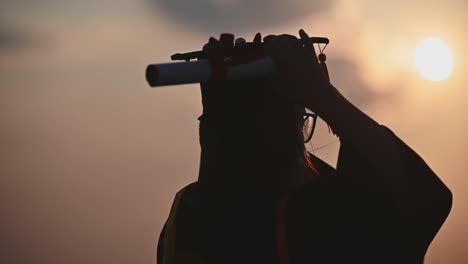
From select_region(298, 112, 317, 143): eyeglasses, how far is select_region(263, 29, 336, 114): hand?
0.46m

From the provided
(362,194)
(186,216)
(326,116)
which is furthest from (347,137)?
(186,216)

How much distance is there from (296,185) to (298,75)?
0.62 m

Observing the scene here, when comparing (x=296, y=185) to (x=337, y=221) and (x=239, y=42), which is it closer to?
(x=337, y=221)

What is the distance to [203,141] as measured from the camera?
3.17 meters

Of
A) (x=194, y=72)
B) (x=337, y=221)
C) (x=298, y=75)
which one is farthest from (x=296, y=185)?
(x=194, y=72)

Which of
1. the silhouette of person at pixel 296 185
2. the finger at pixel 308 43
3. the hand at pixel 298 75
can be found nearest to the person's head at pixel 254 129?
the silhouette of person at pixel 296 185

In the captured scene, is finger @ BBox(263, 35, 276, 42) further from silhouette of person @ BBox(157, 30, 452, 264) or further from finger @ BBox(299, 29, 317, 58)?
finger @ BBox(299, 29, 317, 58)

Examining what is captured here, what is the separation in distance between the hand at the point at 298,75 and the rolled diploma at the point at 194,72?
0.09 metres

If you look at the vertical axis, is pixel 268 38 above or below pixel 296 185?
above

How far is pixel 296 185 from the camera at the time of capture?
3.05 meters

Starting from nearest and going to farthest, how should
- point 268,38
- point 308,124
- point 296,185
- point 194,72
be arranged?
point 194,72 → point 268,38 → point 296,185 → point 308,124

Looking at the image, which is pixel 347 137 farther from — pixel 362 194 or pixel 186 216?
pixel 186 216

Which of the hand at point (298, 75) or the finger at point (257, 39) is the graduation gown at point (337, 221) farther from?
the finger at point (257, 39)

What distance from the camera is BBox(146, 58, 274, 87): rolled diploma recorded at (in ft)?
8.00
